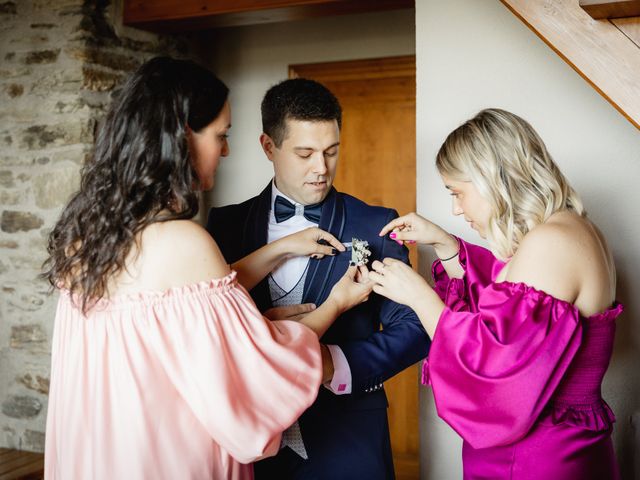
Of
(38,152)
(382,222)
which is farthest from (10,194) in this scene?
(382,222)

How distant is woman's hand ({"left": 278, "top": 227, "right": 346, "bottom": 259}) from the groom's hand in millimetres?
161

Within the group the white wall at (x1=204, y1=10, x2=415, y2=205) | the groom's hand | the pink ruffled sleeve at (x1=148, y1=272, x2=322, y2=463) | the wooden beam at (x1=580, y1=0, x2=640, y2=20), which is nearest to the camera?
the pink ruffled sleeve at (x1=148, y1=272, x2=322, y2=463)

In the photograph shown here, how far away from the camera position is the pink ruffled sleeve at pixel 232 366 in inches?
54.2

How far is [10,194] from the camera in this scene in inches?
141

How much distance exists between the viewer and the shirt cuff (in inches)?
70.8

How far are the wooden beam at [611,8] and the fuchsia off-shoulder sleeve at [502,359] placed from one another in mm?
747

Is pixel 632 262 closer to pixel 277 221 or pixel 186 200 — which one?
pixel 277 221

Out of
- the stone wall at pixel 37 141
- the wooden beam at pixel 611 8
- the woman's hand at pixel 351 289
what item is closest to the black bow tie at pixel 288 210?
the woman's hand at pixel 351 289

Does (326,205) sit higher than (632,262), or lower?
higher

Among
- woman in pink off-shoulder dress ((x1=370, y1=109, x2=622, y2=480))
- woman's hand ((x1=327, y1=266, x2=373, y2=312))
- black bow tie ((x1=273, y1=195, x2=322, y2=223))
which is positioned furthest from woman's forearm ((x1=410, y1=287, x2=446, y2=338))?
black bow tie ((x1=273, y1=195, x2=322, y2=223))

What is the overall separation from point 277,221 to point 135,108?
0.84 meters

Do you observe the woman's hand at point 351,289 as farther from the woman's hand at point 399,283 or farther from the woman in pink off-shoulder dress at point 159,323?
the woman in pink off-shoulder dress at point 159,323

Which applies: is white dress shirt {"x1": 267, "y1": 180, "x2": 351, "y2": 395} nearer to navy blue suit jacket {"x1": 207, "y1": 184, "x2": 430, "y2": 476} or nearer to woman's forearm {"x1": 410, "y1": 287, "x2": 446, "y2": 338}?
navy blue suit jacket {"x1": 207, "y1": 184, "x2": 430, "y2": 476}

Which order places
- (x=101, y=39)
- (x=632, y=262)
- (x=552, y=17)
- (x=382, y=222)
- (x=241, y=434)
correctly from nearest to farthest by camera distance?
1. (x=241, y=434)
2. (x=552, y=17)
3. (x=382, y=222)
4. (x=632, y=262)
5. (x=101, y=39)
